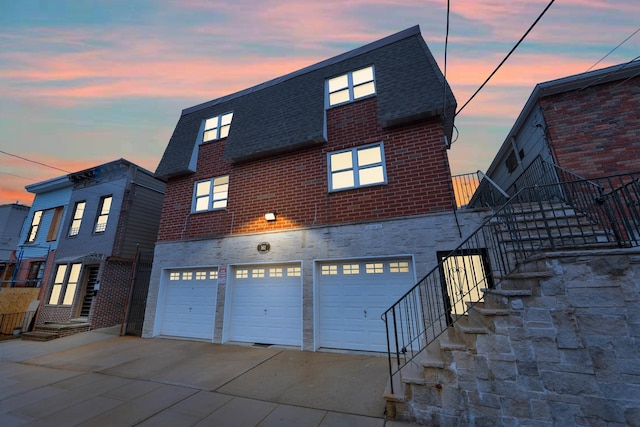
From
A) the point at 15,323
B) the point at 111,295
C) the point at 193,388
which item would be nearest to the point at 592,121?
the point at 193,388

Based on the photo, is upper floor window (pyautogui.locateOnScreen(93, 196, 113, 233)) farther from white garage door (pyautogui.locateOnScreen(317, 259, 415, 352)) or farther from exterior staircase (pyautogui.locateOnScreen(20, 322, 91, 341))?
white garage door (pyautogui.locateOnScreen(317, 259, 415, 352))

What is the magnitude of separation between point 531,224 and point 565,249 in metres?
1.10

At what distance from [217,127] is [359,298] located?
915 cm

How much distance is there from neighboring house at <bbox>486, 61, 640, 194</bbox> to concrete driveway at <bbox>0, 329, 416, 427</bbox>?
25.6ft

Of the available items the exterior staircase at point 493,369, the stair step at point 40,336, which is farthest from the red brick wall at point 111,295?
the exterior staircase at point 493,369

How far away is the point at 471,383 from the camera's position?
347 cm

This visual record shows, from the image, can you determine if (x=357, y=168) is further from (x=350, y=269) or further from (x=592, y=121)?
(x=592, y=121)

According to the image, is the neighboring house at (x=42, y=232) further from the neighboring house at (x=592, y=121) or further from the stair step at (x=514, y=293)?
the neighboring house at (x=592, y=121)

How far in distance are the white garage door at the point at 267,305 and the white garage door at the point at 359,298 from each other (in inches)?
33.3

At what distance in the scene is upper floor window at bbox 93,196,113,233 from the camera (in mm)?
12453

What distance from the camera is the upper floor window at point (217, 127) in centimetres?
1066

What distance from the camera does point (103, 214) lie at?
12.7 m

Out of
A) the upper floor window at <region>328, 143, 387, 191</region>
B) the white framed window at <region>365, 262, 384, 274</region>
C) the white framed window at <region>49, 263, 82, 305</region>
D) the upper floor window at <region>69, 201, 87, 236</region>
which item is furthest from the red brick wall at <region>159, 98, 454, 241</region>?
the upper floor window at <region>69, 201, 87, 236</region>

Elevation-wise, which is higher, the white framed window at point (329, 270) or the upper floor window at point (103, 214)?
the upper floor window at point (103, 214)
